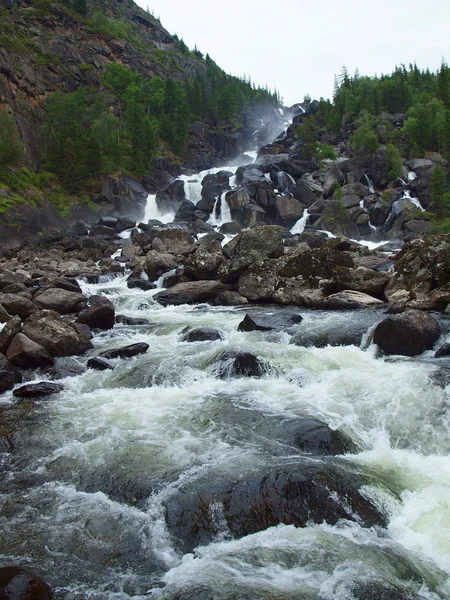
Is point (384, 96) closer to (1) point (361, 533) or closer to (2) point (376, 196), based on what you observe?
(2) point (376, 196)

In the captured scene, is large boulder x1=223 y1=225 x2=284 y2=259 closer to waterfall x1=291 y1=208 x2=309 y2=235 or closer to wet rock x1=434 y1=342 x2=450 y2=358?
wet rock x1=434 y1=342 x2=450 y2=358

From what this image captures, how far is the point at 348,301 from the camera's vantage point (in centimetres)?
1853

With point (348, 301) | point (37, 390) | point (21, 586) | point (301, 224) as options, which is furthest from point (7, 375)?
point (301, 224)

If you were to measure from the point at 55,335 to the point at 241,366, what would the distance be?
250 inches

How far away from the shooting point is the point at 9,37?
6831 centimetres

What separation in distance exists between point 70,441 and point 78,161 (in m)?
55.9

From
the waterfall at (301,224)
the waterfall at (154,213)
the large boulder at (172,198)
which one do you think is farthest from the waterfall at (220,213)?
the large boulder at (172,198)

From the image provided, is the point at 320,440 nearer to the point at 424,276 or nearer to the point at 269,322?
the point at 269,322

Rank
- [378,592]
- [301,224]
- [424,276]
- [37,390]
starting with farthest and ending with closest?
[301,224]
[424,276]
[37,390]
[378,592]

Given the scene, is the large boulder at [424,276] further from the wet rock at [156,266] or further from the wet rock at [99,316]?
the wet rock at [156,266]

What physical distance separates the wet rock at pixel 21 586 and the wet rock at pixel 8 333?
9919 mm

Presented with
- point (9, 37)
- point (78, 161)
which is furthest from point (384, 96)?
point (9, 37)

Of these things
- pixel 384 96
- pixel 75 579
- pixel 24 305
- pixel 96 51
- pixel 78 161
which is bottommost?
pixel 75 579

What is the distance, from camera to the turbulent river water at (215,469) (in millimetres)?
5668
